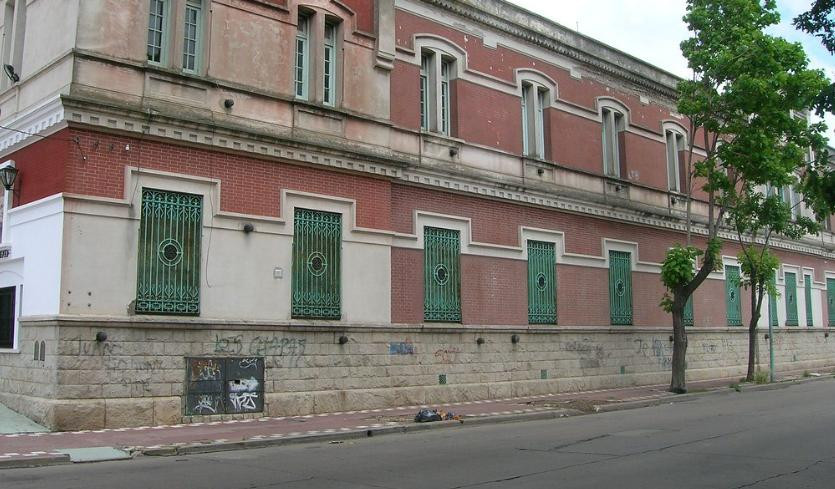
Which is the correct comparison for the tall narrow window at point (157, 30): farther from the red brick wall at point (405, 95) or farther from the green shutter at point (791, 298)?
the green shutter at point (791, 298)

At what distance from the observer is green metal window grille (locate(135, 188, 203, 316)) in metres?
14.3

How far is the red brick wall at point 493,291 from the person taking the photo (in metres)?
19.8

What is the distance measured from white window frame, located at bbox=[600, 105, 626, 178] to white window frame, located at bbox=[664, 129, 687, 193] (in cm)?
286

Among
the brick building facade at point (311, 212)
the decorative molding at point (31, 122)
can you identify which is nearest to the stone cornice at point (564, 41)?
the brick building facade at point (311, 212)

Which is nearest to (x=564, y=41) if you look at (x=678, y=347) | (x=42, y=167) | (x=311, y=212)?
(x=678, y=347)

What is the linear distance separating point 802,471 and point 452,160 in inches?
480

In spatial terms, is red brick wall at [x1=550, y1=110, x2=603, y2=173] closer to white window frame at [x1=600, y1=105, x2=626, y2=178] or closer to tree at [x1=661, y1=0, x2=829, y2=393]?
white window frame at [x1=600, y1=105, x2=626, y2=178]

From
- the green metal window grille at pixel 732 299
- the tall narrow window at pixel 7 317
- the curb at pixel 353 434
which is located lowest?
the curb at pixel 353 434

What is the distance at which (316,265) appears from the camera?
55.0ft

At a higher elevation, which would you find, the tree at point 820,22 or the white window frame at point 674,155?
the white window frame at point 674,155

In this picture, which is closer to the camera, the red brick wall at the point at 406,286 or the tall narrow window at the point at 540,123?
the red brick wall at the point at 406,286

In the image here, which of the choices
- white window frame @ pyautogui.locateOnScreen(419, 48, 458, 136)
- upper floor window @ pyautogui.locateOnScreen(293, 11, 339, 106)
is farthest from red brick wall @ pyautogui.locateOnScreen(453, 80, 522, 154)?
upper floor window @ pyautogui.locateOnScreen(293, 11, 339, 106)

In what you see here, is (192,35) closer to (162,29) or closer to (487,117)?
(162,29)

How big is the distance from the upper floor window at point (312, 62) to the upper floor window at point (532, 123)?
22.6ft
